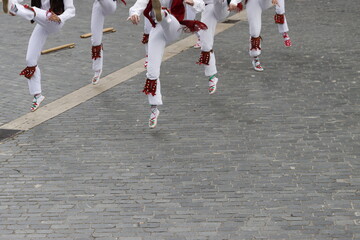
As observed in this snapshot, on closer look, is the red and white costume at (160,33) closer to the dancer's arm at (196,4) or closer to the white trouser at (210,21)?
the dancer's arm at (196,4)

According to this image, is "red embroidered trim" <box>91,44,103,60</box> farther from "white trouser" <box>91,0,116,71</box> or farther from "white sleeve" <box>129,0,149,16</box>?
"white sleeve" <box>129,0,149,16</box>

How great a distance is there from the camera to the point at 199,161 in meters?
8.34

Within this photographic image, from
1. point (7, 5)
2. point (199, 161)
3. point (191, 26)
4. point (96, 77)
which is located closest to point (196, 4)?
point (191, 26)

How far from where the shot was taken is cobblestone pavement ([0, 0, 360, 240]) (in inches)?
264

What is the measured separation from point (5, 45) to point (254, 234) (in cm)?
905

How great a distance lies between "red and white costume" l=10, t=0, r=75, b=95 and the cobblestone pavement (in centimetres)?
54

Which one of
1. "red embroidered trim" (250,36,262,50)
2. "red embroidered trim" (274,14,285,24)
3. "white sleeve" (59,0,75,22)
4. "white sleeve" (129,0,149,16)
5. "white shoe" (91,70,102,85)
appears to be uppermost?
"white sleeve" (129,0,149,16)

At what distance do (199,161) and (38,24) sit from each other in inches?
127

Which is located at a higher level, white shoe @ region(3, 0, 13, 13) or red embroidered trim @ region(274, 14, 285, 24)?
white shoe @ region(3, 0, 13, 13)

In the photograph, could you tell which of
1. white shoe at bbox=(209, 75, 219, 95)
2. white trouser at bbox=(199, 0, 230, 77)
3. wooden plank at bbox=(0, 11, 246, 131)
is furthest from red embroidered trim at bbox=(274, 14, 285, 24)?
white shoe at bbox=(209, 75, 219, 95)

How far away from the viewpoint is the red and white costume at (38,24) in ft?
32.0

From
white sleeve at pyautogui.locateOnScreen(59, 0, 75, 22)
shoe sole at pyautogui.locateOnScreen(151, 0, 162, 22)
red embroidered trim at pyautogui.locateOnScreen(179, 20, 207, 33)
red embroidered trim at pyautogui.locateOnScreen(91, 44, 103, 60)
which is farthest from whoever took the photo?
red embroidered trim at pyautogui.locateOnScreen(91, 44, 103, 60)

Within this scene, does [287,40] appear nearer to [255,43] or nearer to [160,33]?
[255,43]

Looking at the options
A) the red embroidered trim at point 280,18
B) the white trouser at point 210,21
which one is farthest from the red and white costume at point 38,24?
the red embroidered trim at point 280,18
